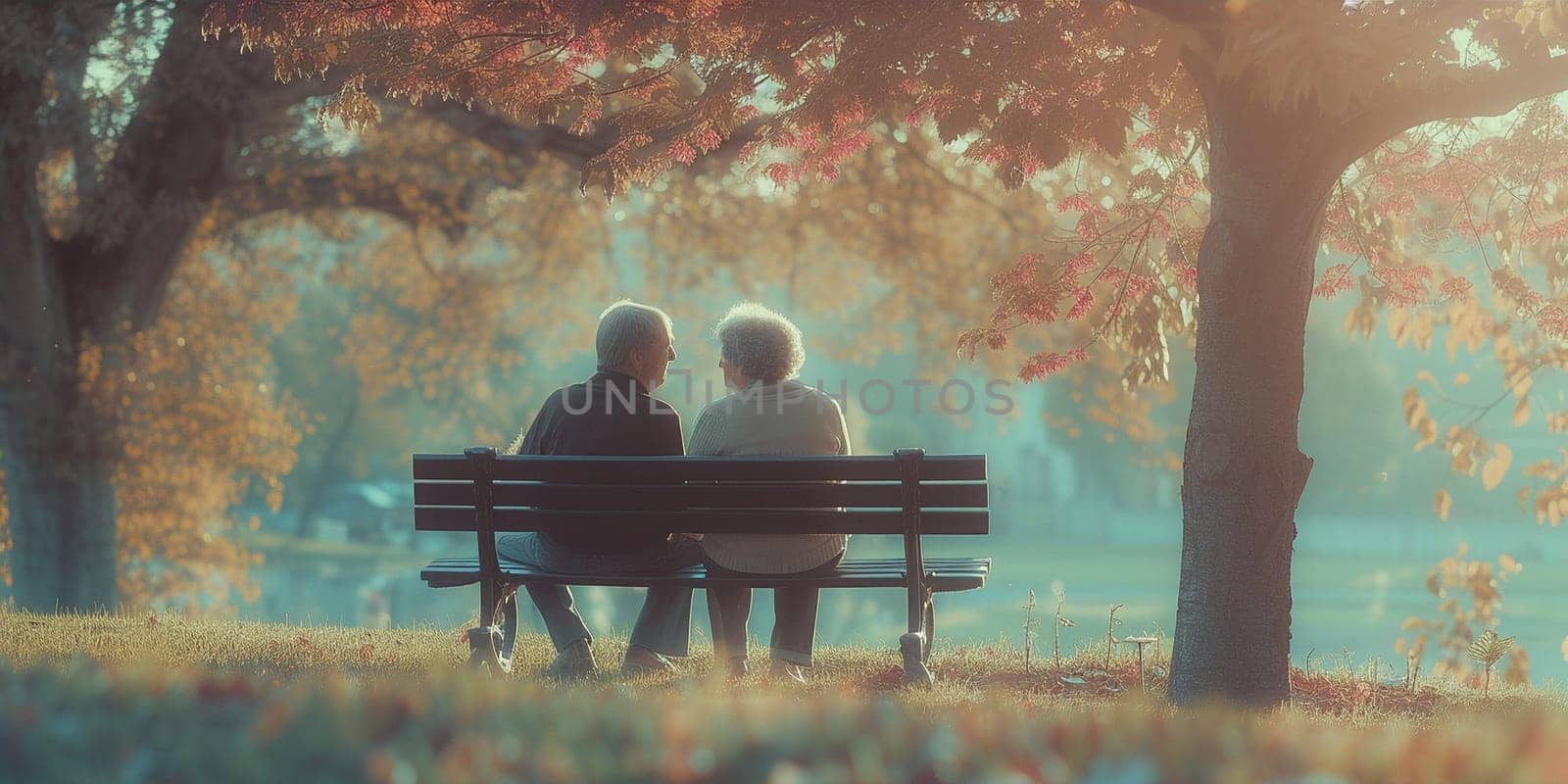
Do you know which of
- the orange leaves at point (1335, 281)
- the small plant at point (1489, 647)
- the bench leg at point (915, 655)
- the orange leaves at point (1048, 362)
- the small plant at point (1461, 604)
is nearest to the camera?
the bench leg at point (915, 655)

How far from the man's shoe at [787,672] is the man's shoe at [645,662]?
1.45 ft

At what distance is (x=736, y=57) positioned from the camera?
6.06 metres

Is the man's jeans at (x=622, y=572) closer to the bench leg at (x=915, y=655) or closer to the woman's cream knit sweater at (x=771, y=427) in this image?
the woman's cream knit sweater at (x=771, y=427)

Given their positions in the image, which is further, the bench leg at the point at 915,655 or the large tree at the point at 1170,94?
the bench leg at the point at 915,655

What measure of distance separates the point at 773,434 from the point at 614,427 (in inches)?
24.3

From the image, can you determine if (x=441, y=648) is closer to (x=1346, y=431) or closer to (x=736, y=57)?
(x=736, y=57)

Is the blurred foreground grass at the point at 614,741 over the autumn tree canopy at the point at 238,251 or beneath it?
beneath

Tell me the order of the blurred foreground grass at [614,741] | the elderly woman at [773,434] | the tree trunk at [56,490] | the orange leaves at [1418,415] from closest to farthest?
1. the blurred foreground grass at [614,741]
2. the elderly woman at [773,434]
3. the orange leaves at [1418,415]
4. the tree trunk at [56,490]

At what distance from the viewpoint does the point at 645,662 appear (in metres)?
5.90

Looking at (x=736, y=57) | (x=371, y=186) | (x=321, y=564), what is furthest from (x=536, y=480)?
(x=321, y=564)

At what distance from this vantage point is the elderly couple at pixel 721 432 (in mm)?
5598

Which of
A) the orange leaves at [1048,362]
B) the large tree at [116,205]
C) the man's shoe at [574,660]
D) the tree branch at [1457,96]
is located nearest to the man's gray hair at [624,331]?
the man's shoe at [574,660]

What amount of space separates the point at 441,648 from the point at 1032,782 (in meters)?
4.89

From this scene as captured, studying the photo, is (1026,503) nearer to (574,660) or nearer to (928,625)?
(928,625)
